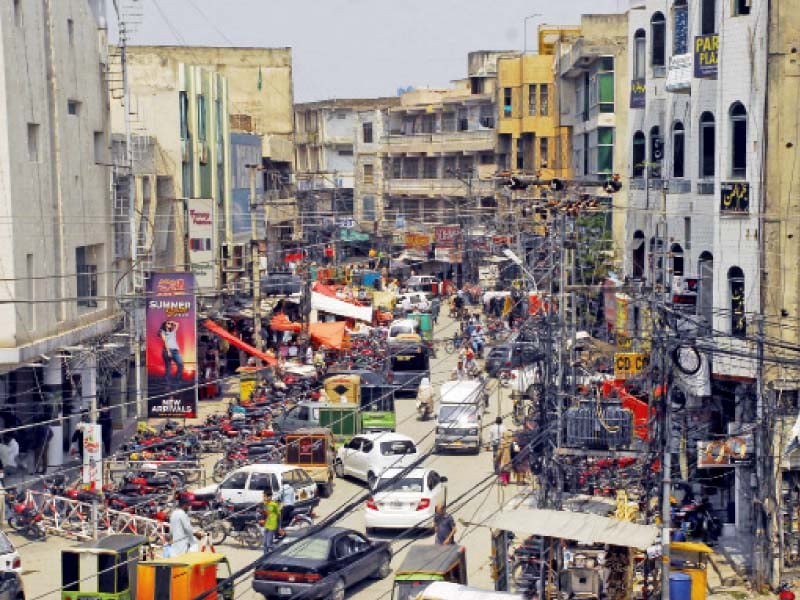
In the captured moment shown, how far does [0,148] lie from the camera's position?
30.9 metres

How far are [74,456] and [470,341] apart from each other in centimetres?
2237

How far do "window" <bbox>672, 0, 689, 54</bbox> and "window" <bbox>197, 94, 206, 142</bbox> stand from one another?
23473 mm

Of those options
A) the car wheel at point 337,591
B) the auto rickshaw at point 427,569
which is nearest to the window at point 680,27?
the auto rickshaw at point 427,569

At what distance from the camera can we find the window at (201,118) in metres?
54.6

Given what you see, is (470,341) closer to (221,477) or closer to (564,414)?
(221,477)

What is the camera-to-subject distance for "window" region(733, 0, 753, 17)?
2923cm

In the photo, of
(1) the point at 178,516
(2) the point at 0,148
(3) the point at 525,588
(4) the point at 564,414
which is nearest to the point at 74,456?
(2) the point at 0,148

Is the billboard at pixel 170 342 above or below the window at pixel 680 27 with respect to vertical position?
below

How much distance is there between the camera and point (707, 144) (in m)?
32.4

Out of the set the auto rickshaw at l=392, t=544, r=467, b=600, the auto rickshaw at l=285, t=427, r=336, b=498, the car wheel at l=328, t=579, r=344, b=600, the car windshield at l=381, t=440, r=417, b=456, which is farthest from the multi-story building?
the auto rickshaw at l=392, t=544, r=467, b=600

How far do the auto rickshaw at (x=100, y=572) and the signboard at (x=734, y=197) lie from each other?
1312cm

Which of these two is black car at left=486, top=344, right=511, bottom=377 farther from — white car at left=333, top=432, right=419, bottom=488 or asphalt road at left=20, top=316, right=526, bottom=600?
white car at left=333, top=432, right=419, bottom=488

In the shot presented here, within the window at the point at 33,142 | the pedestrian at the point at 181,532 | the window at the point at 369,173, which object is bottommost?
the pedestrian at the point at 181,532

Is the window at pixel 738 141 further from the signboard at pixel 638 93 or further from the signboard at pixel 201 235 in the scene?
the signboard at pixel 201 235
